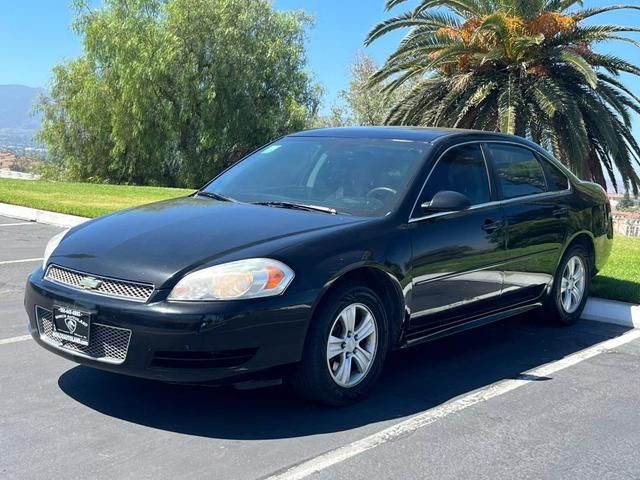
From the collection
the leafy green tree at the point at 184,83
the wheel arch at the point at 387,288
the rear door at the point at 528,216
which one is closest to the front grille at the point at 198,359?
the wheel arch at the point at 387,288

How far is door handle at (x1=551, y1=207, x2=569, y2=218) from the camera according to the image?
20.1ft

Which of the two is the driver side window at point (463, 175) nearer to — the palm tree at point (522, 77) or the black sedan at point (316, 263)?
the black sedan at point (316, 263)

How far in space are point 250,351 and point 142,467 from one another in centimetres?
77

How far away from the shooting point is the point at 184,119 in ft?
104

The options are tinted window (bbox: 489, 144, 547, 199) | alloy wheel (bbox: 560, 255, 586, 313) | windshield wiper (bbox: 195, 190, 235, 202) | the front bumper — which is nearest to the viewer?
the front bumper

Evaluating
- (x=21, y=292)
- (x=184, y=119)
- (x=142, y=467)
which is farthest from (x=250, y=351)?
(x=184, y=119)

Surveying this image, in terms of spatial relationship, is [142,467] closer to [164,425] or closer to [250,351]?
[164,425]

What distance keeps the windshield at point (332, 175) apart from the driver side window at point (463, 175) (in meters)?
0.16

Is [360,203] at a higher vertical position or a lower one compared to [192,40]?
lower

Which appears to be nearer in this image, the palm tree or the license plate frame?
the license plate frame

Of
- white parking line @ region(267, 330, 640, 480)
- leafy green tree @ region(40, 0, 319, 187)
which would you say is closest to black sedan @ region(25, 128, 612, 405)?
white parking line @ region(267, 330, 640, 480)

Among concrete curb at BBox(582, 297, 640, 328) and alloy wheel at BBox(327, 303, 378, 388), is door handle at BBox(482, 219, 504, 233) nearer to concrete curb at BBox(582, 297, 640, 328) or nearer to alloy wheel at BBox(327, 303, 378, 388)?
alloy wheel at BBox(327, 303, 378, 388)

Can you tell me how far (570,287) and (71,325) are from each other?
4191 mm

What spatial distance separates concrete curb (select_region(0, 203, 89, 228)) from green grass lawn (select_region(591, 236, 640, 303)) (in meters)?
7.65
